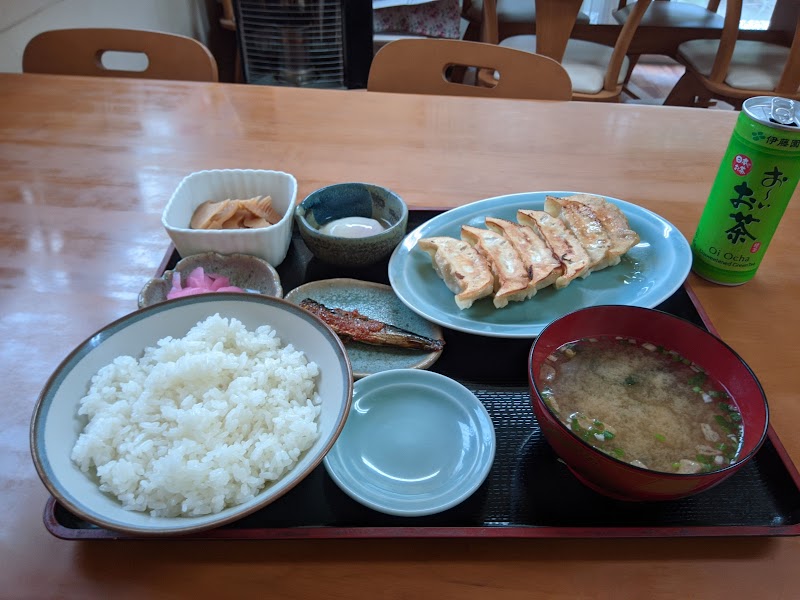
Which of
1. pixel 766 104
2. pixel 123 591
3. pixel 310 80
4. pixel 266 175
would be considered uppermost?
pixel 766 104

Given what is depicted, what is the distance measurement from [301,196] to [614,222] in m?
0.78

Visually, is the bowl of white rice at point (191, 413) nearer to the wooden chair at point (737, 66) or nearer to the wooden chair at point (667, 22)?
the wooden chair at point (737, 66)

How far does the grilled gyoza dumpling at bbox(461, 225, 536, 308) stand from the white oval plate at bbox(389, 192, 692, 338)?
0.03 m

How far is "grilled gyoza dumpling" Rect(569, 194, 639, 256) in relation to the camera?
124 centimetres

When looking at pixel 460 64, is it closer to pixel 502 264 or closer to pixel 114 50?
pixel 502 264

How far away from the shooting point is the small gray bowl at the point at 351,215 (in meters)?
1.18

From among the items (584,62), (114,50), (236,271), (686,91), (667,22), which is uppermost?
(114,50)

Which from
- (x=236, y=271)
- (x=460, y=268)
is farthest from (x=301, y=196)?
(x=460, y=268)

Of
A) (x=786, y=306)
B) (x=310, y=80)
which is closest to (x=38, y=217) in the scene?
(x=786, y=306)

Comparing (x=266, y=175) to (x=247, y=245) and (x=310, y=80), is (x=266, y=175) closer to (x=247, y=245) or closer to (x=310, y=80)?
(x=247, y=245)

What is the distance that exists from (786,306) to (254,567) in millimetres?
1123

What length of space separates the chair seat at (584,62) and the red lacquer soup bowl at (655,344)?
9.34 ft

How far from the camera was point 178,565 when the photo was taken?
2.36 feet

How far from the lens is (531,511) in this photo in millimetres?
Answer: 796
